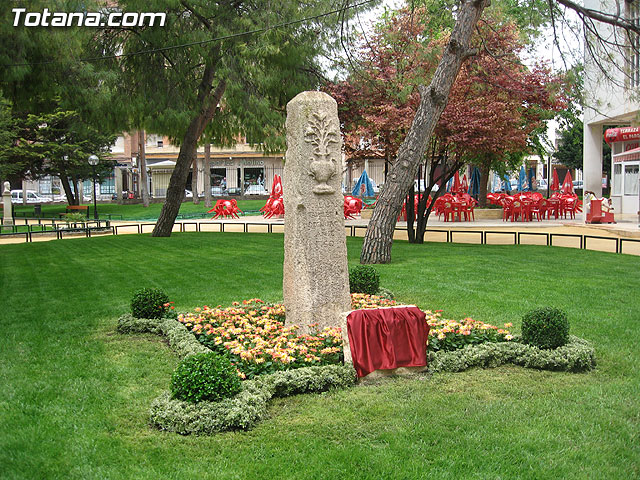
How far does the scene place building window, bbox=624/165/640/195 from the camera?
101 feet

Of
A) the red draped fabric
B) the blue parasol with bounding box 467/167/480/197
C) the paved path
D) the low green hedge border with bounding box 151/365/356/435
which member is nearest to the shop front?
the paved path

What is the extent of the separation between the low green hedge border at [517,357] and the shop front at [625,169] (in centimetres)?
2557

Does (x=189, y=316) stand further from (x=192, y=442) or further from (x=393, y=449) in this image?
(x=393, y=449)

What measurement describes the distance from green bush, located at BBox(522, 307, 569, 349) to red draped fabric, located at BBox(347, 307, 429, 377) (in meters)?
1.29

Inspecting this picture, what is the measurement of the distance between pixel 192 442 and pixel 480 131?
55.1 feet

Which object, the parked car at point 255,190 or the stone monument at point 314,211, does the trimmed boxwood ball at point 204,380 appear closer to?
the stone monument at point 314,211

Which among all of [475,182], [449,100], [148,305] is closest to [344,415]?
[148,305]

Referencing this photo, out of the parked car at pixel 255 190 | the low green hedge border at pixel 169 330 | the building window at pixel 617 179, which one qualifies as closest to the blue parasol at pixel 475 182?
the building window at pixel 617 179

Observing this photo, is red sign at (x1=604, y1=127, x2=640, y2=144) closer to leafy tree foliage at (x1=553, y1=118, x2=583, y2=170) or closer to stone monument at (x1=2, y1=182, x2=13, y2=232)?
stone monument at (x1=2, y1=182, x2=13, y2=232)

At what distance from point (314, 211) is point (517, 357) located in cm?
→ 286

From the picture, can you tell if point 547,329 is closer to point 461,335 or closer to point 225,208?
point 461,335

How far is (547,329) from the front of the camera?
7.27 metres

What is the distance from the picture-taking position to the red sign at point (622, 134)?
30984 millimetres

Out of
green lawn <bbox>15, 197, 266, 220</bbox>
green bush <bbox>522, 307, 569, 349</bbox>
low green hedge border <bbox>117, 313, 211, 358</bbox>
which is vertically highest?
green lawn <bbox>15, 197, 266, 220</bbox>
